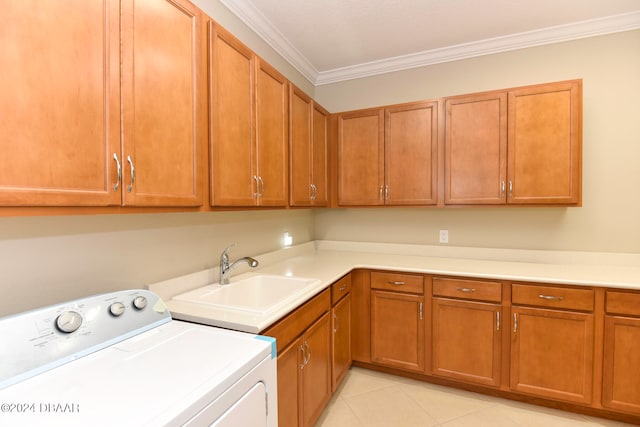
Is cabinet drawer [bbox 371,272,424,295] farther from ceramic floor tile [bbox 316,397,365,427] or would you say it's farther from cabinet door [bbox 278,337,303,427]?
cabinet door [bbox 278,337,303,427]

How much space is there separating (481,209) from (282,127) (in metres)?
1.87

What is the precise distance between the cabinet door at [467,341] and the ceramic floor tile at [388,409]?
33cm

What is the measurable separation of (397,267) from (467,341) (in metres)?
0.70

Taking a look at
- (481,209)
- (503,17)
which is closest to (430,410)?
(481,209)

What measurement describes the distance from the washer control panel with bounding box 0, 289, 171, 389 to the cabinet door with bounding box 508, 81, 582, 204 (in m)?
2.45

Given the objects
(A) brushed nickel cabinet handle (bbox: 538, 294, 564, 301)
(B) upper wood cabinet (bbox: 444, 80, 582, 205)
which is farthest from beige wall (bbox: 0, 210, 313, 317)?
(A) brushed nickel cabinet handle (bbox: 538, 294, 564, 301)

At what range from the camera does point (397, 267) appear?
234 cm

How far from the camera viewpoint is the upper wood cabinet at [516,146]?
6.93ft

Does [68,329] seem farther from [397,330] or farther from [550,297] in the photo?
[550,297]

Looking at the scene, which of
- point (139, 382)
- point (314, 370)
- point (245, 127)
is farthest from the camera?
point (314, 370)

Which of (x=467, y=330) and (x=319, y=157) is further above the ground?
(x=319, y=157)

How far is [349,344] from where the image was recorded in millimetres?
2420

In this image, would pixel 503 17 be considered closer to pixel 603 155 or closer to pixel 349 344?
pixel 603 155

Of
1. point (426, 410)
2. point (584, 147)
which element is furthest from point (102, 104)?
point (584, 147)
